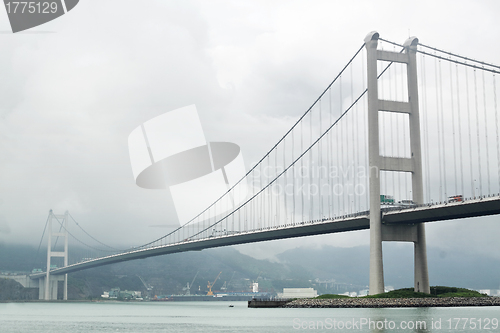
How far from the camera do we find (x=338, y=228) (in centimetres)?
6091

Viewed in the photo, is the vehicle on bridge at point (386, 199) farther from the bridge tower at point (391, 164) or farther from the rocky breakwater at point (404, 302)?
the rocky breakwater at point (404, 302)

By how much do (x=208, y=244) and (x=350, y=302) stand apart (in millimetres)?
26615

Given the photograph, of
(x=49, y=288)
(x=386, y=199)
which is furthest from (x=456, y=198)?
(x=49, y=288)

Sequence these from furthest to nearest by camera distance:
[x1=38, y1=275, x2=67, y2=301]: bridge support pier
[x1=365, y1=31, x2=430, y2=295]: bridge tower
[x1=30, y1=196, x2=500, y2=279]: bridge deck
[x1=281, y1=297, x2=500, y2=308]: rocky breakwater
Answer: [x1=38, y1=275, x2=67, y2=301]: bridge support pier, [x1=365, y1=31, x2=430, y2=295]: bridge tower, [x1=281, y1=297, x2=500, y2=308]: rocky breakwater, [x1=30, y1=196, x2=500, y2=279]: bridge deck

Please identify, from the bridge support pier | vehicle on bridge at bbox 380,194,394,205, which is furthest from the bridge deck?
the bridge support pier

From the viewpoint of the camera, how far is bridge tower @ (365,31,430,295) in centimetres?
5516

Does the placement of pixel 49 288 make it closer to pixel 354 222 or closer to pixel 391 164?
pixel 354 222

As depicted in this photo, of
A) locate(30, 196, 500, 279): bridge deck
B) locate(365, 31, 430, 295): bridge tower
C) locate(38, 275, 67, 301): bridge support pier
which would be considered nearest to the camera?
locate(30, 196, 500, 279): bridge deck

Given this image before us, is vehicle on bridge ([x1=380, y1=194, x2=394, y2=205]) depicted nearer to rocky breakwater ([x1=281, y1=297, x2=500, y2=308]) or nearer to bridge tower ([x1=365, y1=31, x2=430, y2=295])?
bridge tower ([x1=365, y1=31, x2=430, y2=295])

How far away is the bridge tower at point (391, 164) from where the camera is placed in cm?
5516

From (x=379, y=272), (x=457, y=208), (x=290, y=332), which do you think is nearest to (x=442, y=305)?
(x=379, y=272)

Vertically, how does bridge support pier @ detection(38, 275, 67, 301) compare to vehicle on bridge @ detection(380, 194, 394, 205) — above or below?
below

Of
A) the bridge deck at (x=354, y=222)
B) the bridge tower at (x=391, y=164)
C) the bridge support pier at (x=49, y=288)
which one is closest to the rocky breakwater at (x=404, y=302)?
the bridge tower at (x=391, y=164)

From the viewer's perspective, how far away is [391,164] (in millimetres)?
56938
